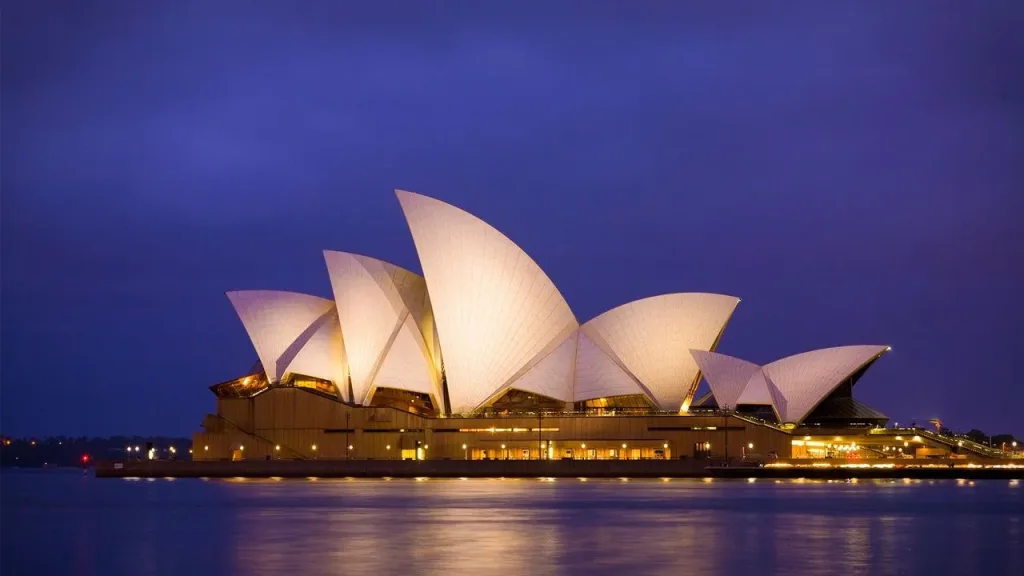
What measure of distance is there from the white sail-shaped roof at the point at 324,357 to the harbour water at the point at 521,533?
2307 cm

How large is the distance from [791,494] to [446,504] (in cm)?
1660

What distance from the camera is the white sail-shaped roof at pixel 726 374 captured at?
258ft

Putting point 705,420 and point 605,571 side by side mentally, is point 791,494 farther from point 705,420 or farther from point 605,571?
point 605,571

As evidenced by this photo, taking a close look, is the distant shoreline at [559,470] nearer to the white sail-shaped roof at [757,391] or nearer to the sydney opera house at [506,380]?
the sydney opera house at [506,380]

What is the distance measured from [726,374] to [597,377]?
7769 millimetres

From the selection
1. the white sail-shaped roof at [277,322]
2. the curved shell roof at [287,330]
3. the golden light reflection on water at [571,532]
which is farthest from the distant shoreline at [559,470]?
the golden light reflection on water at [571,532]

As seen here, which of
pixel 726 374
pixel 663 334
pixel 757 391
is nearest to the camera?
pixel 663 334

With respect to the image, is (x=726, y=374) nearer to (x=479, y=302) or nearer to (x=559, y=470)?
(x=559, y=470)

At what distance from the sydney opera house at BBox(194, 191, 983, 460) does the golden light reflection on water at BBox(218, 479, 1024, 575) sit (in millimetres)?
21092

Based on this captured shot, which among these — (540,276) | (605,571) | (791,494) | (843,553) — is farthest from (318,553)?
(540,276)

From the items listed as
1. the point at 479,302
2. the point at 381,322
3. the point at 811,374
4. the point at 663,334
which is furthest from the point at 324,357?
the point at 811,374

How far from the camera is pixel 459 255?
73438 mm

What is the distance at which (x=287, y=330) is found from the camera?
269 feet

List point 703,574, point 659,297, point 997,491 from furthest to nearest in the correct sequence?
1. point 659,297
2. point 997,491
3. point 703,574
